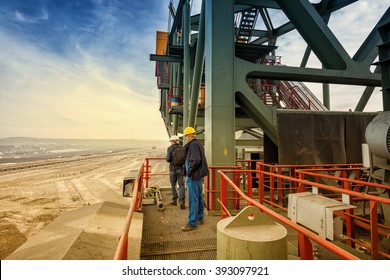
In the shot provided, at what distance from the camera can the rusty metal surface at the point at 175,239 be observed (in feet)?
12.0

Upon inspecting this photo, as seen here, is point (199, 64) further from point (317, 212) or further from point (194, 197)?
point (317, 212)

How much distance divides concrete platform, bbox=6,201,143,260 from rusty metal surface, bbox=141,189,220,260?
0.27m

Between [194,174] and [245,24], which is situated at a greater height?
[245,24]

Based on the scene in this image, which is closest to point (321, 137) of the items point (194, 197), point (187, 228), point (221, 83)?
point (221, 83)

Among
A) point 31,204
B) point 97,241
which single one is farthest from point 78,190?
point 97,241

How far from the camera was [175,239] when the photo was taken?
13.5ft

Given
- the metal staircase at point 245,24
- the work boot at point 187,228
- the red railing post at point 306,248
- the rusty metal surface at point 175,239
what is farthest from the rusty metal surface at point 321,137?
the metal staircase at point 245,24

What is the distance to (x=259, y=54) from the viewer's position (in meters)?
10.2

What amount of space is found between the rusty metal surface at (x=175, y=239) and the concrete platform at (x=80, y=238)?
0.90ft

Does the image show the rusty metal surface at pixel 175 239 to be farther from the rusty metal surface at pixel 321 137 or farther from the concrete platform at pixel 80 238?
the rusty metal surface at pixel 321 137

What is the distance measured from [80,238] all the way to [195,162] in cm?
227

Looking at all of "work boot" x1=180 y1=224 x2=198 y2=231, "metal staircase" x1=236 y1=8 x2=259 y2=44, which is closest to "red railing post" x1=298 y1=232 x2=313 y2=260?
"work boot" x1=180 y1=224 x2=198 y2=231

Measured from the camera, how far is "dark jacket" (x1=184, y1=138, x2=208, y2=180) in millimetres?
4266
